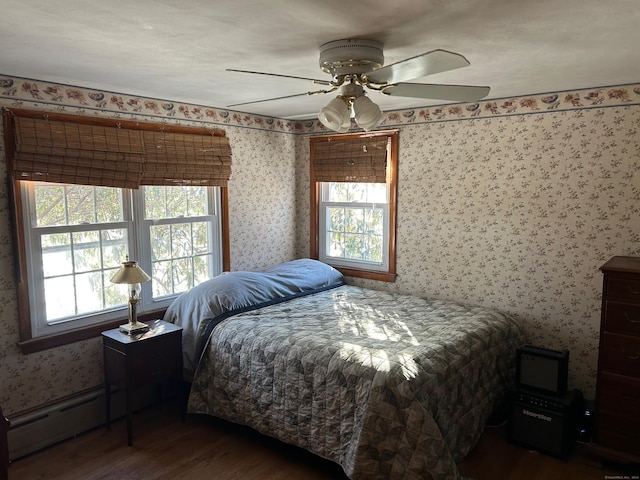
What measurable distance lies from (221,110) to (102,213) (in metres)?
1.31

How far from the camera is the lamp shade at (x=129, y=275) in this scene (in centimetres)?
299

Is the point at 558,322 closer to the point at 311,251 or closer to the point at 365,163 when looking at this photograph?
the point at 365,163

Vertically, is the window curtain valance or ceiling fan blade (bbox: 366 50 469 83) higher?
ceiling fan blade (bbox: 366 50 469 83)

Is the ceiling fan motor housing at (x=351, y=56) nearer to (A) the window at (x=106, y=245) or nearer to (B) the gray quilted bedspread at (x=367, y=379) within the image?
(B) the gray quilted bedspread at (x=367, y=379)

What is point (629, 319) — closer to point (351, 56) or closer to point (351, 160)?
point (351, 56)

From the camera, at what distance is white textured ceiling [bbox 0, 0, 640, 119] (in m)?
1.68

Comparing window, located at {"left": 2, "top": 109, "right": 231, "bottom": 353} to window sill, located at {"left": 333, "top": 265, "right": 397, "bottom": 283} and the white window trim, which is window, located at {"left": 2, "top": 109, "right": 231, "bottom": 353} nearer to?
the white window trim

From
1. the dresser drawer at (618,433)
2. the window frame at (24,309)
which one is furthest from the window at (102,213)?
the dresser drawer at (618,433)

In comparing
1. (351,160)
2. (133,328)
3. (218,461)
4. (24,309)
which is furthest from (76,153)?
(351,160)

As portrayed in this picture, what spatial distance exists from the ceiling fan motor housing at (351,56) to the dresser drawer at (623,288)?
1.77 metres

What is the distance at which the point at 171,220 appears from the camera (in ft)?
12.0

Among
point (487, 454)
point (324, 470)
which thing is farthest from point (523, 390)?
point (324, 470)

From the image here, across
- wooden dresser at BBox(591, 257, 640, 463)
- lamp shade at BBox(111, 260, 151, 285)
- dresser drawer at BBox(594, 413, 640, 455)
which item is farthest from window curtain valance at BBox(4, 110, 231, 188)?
dresser drawer at BBox(594, 413, 640, 455)

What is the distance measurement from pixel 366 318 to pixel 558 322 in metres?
1.34
